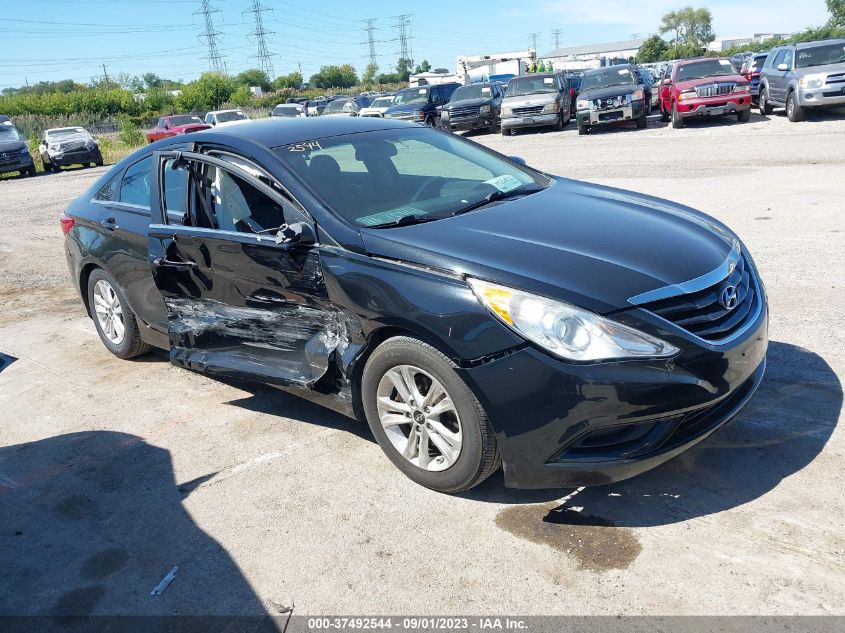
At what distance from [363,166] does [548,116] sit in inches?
772

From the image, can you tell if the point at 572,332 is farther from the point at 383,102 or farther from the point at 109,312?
the point at 383,102

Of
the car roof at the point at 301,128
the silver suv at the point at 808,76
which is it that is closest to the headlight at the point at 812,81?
the silver suv at the point at 808,76

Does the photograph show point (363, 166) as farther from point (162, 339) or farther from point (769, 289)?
point (769, 289)

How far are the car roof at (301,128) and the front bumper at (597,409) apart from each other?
2.03m

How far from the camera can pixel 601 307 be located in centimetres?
313

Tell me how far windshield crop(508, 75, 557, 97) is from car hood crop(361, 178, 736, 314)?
66.5 ft

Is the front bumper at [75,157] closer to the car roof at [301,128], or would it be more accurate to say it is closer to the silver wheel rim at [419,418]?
the car roof at [301,128]

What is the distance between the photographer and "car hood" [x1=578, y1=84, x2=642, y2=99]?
20530 millimetres

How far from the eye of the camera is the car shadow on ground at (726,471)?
11.0ft

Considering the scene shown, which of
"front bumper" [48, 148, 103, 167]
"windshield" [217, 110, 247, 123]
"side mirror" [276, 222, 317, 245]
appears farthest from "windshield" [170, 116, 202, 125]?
"side mirror" [276, 222, 317, 245]

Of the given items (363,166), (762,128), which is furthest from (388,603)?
(762,128)

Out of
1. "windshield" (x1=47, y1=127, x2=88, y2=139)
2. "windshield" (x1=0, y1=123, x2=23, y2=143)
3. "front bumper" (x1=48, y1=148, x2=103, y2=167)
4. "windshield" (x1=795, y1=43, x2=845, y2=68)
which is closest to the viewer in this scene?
"windshield" (x1=795, y1=43, x2=845, y2=68)

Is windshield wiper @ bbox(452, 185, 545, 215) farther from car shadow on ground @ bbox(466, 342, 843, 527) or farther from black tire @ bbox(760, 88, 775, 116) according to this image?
black tire @ bbox(760, 88, 775, 116)

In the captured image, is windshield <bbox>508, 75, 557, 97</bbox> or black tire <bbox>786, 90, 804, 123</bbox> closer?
black tire <bbox>786, 90, 804, 123</bbox>
